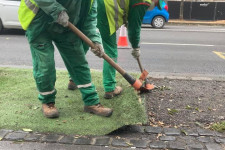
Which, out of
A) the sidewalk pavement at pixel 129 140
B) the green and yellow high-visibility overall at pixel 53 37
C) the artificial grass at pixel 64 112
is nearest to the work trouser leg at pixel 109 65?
the artificial grass at pixel 64 112

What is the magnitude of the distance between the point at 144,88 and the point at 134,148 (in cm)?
144

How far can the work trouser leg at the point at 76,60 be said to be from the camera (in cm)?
327

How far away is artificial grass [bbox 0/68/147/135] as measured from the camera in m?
3.02

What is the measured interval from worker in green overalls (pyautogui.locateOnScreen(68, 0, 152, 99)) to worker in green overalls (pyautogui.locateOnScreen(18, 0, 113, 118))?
0.31m

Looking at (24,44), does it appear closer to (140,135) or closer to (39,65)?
(39,65)

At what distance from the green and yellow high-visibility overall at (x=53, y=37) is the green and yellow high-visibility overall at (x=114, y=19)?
304mm

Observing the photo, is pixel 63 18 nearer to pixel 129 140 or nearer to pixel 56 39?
pixel 56 39

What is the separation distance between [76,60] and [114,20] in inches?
28.3

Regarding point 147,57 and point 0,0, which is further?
point 0,0

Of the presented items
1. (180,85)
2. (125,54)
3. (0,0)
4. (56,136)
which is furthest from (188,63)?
(0,0)

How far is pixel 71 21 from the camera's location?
3158mm

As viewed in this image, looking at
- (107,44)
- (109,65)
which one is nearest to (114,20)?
(107,44)

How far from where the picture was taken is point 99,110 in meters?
3.34

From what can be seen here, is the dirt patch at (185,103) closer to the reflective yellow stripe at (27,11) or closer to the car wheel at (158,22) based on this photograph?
the reflective yellow stripe at (27,11)
